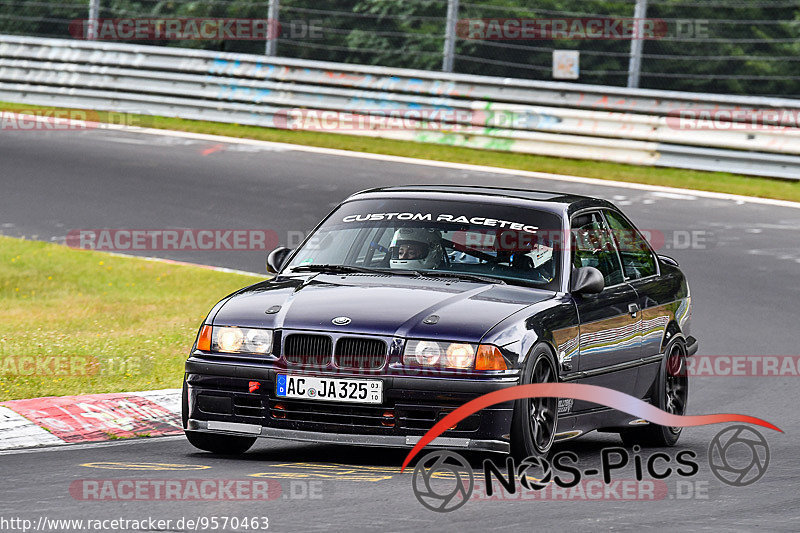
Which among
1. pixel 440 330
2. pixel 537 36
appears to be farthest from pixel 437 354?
pixel 537 36

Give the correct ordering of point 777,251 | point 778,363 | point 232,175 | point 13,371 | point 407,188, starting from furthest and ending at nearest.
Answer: point 232,175
point 777,251
point 778,363
point 13,371
point 407,188

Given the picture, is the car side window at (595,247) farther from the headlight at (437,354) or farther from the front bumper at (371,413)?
the front bumper at (371,413)

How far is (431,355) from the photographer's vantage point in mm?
7238

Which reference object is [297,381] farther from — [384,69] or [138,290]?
[384,69]

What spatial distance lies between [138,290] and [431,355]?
763 cm

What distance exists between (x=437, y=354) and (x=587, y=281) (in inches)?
52.4

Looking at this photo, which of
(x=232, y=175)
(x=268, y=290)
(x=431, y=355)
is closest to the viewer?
(x=431, y=355)

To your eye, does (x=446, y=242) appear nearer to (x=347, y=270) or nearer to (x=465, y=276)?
(x=465, y=276)

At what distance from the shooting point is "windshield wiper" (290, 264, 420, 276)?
8305mm

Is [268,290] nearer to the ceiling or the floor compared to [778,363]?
nearer to the ceiling

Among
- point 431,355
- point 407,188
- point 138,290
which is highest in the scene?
point 407,188

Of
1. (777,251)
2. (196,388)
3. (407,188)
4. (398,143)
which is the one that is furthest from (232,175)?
(196,388)

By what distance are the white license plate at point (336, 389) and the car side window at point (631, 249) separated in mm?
2539

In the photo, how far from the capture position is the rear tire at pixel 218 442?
25.7ft
